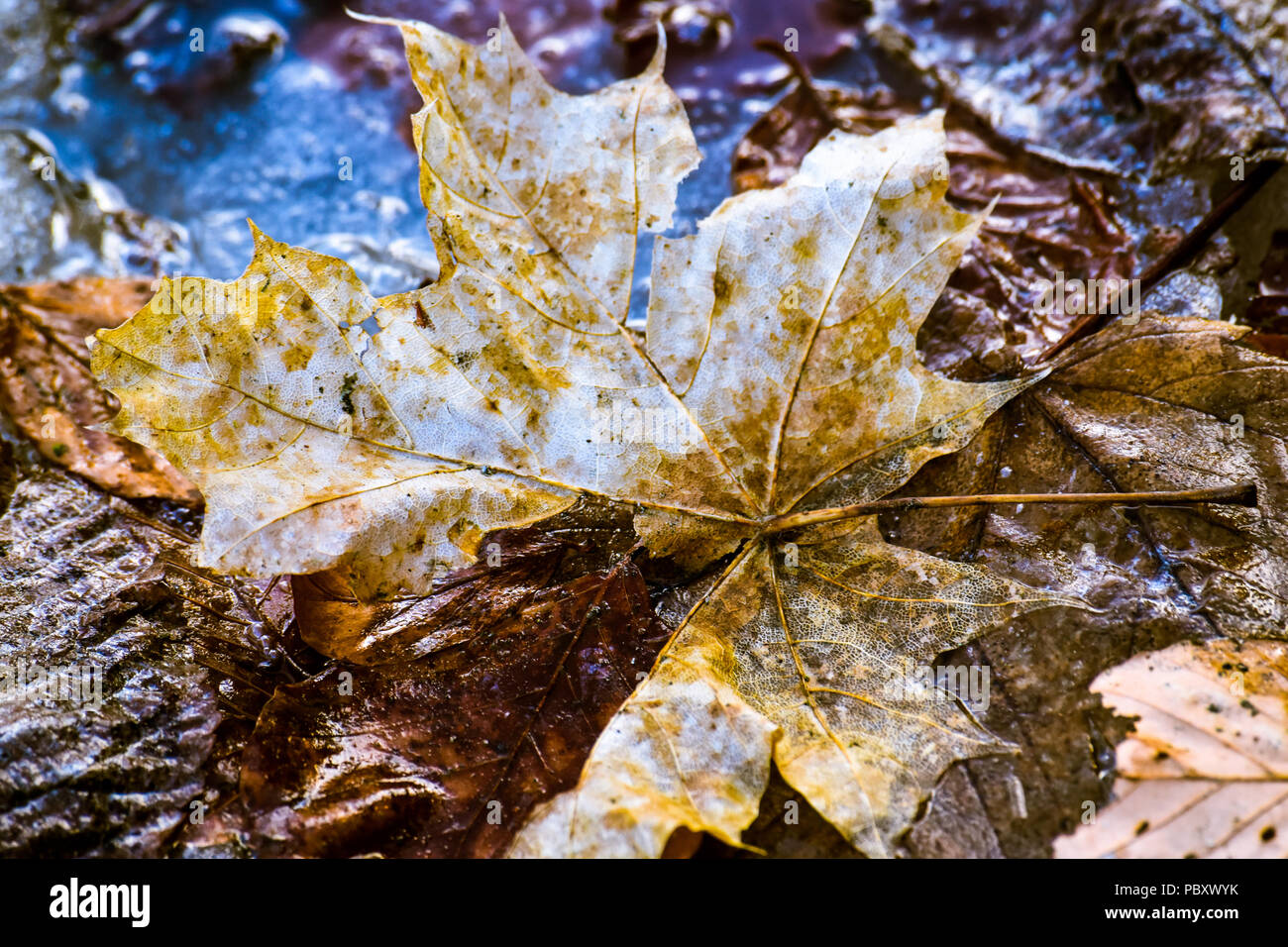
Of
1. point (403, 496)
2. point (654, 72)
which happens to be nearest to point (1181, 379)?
point (654, 72)

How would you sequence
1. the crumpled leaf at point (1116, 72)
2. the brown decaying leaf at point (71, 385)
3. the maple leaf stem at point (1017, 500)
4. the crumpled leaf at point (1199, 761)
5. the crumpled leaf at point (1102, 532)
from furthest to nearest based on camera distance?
the crumpled leaf at point (1116, 72) < the brown decaying leaf at point (71, 385) < the maple leaf stem at point (1017, 500) < the crumpled leaf at point (1102, 532) < the crumpled leaf at point (1199, 761)

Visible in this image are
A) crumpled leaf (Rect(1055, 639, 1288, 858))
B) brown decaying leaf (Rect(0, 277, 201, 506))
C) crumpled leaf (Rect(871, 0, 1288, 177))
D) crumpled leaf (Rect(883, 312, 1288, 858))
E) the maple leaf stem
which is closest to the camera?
crumpled leaf (Rect(1055, 639, 1288, 858))

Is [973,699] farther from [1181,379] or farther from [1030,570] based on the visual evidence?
[1181,379]
